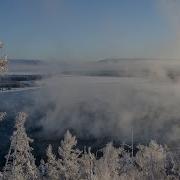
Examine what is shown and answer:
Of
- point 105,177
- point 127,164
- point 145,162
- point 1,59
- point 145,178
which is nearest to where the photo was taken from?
point 1,59

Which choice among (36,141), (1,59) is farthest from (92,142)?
(1,59)

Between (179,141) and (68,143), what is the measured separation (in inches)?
5390

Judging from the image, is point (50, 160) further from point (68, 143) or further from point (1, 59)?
point (1, 59)

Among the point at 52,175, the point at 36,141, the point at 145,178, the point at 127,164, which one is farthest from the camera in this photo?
the point at 36,141

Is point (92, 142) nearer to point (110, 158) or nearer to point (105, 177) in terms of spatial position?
point (110, 158)

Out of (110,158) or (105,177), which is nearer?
(105,177)

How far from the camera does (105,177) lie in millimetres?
34281

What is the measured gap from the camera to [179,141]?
628 ft

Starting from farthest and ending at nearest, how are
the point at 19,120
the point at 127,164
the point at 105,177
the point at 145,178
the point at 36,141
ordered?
the point at 36,141 → the point at 127,164 → the point at 145,178 → the point at 105,177 → the point at 19,120

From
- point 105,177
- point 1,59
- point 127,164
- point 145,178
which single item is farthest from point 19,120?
point 127,164

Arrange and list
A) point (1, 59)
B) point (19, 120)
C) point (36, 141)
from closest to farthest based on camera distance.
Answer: point (1, 59) → point (19, 120) → point (36, 141)

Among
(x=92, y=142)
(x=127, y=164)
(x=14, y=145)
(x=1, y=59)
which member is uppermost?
(x=1, y=59)

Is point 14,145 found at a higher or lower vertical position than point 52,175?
higher

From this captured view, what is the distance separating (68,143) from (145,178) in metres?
10.6
